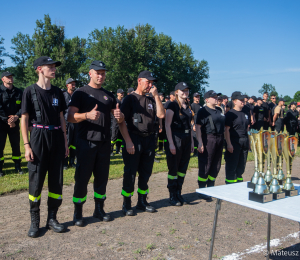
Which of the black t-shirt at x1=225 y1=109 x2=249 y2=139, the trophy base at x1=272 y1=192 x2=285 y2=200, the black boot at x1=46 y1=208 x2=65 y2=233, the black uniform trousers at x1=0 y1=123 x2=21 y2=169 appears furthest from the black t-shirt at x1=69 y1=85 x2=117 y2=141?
the black uniform trousers at x1=0 y1=123 x2=21 y2=169

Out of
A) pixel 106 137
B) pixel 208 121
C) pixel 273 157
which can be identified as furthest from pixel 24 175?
pixel 273 157

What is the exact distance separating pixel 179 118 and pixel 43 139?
2.55 m

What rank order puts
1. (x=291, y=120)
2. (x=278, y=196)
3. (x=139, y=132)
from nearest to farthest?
(x=278, y=196) → (x=139, y=132) → (x=291, y=120)

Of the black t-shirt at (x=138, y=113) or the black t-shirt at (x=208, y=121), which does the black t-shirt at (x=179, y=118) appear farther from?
the black t-shirt at (x=138, y=113)

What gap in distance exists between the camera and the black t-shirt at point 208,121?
569cm

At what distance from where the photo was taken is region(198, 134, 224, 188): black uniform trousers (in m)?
5.71

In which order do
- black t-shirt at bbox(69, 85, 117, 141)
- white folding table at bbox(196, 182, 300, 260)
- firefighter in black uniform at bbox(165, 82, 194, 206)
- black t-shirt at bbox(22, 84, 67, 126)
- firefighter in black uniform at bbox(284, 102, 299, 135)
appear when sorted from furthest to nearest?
firefighter in black uniform at bbox(284, 102, 299, 135) < firefighter in black uniform at bbox(165, 82, 194, 206) < black t-shirt at bbox(69, 85, 117, 141) < black t-shirt at bbox(22, 84, 67, 126) < white folding table at bbox(196, 182, 300, 260)

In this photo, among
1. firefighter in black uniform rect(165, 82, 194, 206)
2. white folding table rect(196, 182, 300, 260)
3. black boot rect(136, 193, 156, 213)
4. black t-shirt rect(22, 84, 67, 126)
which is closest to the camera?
white folding table rect(196, 182, 300, 260)

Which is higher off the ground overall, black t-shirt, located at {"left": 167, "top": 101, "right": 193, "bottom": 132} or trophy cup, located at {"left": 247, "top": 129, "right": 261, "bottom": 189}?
black t-shirt, located at {"left": 167, "top": 101, "right": 193, "bottom": 132}

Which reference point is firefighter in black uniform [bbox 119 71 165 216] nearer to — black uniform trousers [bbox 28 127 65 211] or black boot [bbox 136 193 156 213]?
black boot [bbox 136 193 156 213]

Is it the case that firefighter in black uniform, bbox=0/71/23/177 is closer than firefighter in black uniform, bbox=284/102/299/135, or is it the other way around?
firefighter in black uniform, bbox=0/71/23/177

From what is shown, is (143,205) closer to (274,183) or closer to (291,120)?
(274,183)

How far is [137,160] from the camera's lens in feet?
Answer: 15.8

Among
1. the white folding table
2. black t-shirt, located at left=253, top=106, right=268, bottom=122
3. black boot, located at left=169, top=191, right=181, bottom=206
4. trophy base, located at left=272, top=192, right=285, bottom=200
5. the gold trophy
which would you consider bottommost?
black boot, located at left=169, top=191, right=181, bottom=206
